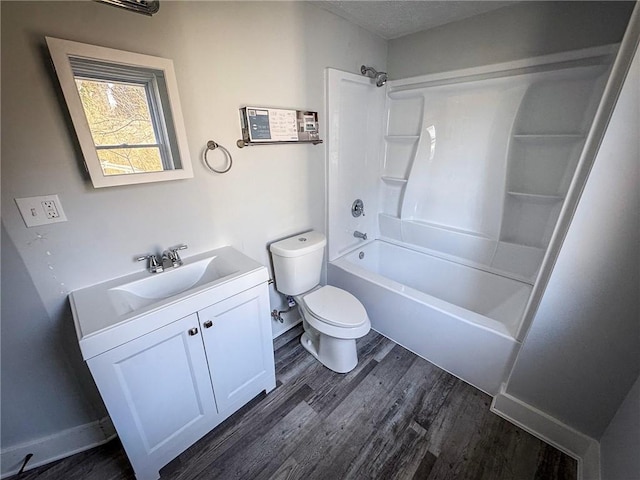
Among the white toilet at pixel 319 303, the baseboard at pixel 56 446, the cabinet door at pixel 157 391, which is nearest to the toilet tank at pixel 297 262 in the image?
the white toilet at pixel 319 303

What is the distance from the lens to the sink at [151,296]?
2.98 feet

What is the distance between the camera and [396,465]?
1242 millimetres

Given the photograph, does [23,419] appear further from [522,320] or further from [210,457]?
[522,320]

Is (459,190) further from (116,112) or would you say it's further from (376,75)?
(116,112)

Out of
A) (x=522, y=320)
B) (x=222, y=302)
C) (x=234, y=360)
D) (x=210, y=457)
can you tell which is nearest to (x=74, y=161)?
(x=222, y=302)

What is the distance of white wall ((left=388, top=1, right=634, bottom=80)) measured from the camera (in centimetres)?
136

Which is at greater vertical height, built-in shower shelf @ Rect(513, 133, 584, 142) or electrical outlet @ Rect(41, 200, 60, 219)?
built-in shower shelf @ Rect(513, 133, 584, 142)

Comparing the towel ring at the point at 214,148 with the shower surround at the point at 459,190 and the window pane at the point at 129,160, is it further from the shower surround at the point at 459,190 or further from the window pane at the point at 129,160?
the shower surround at the point at 459,190

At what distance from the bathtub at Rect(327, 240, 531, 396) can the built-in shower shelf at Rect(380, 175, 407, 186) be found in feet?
2.01

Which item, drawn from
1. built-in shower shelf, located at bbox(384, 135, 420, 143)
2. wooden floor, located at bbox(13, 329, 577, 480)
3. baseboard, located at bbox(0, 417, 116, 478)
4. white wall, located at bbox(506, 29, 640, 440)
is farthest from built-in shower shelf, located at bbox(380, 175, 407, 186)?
baseboard, located at bbox(0, 417, 116, 478)

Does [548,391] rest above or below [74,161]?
below

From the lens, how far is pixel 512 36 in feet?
5.24

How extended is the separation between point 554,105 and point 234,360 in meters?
2.41

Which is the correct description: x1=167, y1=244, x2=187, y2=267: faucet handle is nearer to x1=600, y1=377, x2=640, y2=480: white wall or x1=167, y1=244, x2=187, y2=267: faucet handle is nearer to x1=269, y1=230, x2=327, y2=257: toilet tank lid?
x1=269, y1=230, x2=327, y2=257: toilet tank lid
